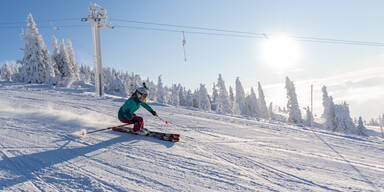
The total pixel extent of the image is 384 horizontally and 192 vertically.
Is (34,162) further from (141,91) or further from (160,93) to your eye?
(160,93)

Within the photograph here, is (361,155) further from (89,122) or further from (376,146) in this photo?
(89,122)

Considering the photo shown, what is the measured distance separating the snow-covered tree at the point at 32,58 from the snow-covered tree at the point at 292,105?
62.2 metres

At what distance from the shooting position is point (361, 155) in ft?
17.9

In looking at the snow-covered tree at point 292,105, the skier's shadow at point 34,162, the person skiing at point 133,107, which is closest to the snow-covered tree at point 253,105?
the snow-covered tree at point 292,105

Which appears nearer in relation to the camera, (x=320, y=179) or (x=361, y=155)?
(x=320, y=179)

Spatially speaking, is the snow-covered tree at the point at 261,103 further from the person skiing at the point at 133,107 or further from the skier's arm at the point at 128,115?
the skier's arm at the point at 128,115

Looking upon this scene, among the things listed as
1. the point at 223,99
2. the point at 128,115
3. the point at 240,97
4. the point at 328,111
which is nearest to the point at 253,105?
the point at 240,97

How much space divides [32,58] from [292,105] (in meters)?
65.5

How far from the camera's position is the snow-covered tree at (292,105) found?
5788cm

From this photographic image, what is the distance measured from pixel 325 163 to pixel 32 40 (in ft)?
144

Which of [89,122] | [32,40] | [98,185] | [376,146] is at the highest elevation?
[32,40]

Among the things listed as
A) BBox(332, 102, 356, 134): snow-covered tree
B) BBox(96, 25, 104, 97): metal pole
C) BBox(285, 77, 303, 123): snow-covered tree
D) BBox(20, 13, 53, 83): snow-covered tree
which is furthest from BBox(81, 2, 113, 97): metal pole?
Result: BBox(332, 102, 356, 134): snow-covered tree

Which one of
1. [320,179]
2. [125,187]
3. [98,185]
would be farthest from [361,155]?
[98,185]

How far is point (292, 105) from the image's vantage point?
59.5 metres
